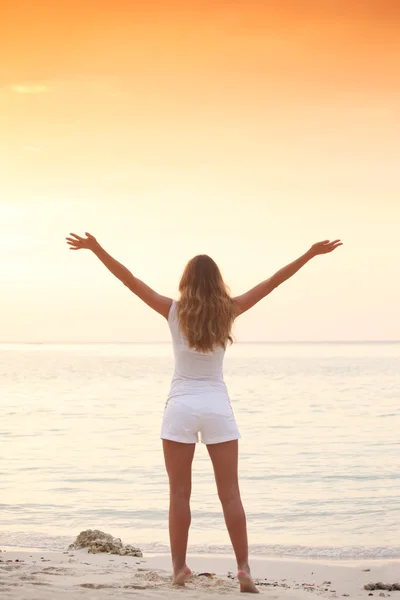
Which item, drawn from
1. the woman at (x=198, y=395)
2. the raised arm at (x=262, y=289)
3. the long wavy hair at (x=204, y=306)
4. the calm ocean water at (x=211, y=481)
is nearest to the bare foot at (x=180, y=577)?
the woman at (x=198, y=395)

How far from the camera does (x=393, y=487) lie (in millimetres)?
13430

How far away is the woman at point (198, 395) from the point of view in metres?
5.36

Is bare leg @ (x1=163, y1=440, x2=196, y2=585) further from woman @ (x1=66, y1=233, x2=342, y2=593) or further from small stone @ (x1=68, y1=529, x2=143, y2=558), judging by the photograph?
small stone @ (x1=68, y1=529, x2=143, y2=558)

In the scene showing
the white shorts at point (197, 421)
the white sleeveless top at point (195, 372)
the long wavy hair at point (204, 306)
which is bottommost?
the white shorts at point (197, 421)

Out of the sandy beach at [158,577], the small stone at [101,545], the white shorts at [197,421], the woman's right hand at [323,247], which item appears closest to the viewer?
the sandy beach at [158,577]

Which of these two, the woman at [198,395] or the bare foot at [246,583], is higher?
the woman at [198,395]

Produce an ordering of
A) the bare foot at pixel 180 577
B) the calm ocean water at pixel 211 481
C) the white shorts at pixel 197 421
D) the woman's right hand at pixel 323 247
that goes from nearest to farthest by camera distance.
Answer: the white shorts at pixel 197 421, the bare foot at pixel 180 577, the woman's right hand at pixel 323 247, the calm ocean water at pixel 211 481

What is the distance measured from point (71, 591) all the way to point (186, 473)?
103 centimetres

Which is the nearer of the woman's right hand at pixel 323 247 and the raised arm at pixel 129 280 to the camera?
the raised arm at pixel 129 280

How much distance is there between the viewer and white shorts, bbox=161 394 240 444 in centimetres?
533

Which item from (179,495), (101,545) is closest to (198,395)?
(179,495)

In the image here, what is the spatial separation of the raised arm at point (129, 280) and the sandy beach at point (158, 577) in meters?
1.86

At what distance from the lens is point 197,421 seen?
533cm

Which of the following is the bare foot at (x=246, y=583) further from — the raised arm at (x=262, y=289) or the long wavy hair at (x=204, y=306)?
the raised arm at (x=262, y=289)
